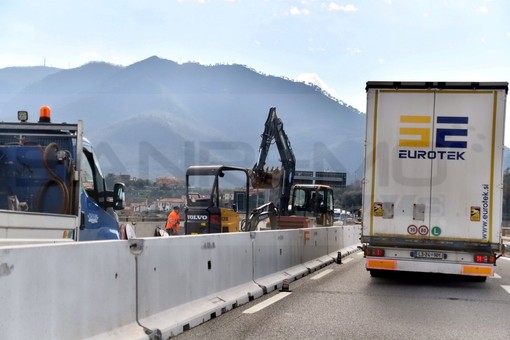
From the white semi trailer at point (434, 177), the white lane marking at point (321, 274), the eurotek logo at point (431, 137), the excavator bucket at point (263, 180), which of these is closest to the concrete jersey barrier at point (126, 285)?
the white lane marking at point (321, 274)

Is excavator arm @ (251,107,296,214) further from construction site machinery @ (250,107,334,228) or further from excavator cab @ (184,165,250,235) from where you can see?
excavator cab @ (184,165,250,235)

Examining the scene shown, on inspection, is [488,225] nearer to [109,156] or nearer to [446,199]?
[446,199]

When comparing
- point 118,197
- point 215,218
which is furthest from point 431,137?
point 215,218

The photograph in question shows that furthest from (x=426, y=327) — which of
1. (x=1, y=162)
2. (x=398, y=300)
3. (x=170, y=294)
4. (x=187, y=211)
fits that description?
→ (x=187, y=211)

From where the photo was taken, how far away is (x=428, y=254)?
12.0 meters

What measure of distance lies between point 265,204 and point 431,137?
1357cm

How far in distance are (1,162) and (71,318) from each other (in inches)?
170

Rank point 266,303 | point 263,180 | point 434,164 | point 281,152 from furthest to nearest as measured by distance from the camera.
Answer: point 281,152 → point 263,180 → point 434,164 → point 266,303

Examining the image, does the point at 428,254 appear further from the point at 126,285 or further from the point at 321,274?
the point at 126,285

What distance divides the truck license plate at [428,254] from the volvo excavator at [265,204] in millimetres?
6519

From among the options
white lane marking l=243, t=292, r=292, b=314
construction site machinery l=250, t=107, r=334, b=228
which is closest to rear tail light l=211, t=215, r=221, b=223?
construction site machinery l=250, t=107, r=334, b=228

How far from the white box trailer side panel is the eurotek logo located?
0.02 m

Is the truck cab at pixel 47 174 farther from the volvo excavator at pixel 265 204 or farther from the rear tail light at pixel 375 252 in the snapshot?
the volvo excavator at pixel 265 204

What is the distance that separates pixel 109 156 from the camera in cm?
1471
